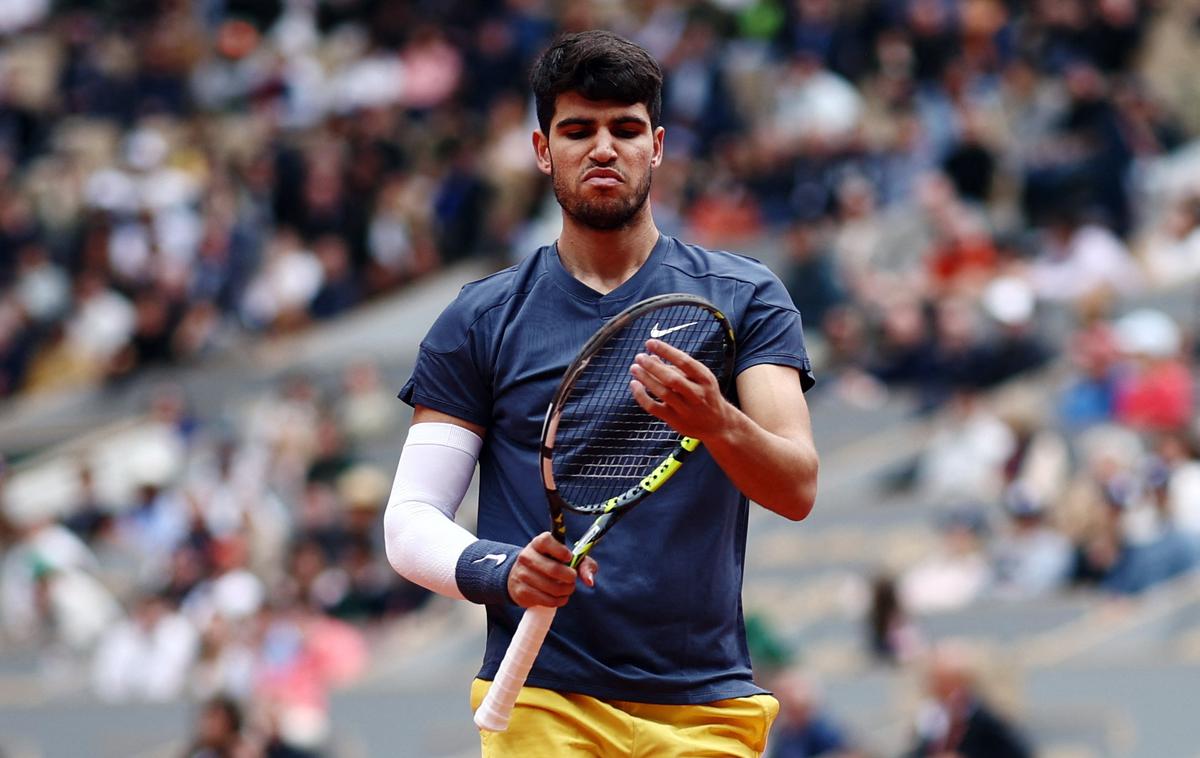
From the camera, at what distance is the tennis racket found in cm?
390

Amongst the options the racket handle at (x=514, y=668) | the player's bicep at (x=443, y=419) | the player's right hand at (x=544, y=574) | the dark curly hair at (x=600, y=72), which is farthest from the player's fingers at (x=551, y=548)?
the dark curly hair at (x=600, y=72)

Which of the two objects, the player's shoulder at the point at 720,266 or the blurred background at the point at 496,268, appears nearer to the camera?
the player's shoulder at the point at 720,266

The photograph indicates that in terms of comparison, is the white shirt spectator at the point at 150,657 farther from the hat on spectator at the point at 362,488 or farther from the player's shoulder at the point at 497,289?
the player's shoulder at the point at 497,289

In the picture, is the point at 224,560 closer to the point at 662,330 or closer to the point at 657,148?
the point at 657,148

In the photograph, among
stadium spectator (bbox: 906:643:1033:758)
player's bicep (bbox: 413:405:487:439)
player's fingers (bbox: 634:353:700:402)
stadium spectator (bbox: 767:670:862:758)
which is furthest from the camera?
stadium spectator (bbox: 767:670:862:758)

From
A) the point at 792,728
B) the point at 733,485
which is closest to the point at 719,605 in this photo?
the point at 733,485

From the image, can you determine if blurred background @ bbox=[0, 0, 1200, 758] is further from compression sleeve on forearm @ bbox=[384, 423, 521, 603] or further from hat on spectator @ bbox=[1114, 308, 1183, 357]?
compression sleeve on forearm @ bbox=[384, 423, 521, 603]

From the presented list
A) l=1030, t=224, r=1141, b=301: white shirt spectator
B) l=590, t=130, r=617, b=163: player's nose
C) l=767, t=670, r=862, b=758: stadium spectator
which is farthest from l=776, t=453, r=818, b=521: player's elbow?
l=1030, t=224, r=1141, b=301: white shirt spectator

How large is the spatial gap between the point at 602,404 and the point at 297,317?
1548cm

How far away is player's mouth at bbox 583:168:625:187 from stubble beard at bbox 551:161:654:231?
0.03 meters

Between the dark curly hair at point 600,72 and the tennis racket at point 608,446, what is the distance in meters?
0.42

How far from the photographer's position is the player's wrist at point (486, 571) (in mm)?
3895

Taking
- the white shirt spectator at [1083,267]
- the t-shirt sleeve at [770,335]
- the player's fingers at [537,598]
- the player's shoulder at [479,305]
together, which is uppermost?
the white shirt spectator at [1083,267]

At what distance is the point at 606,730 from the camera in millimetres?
4047
